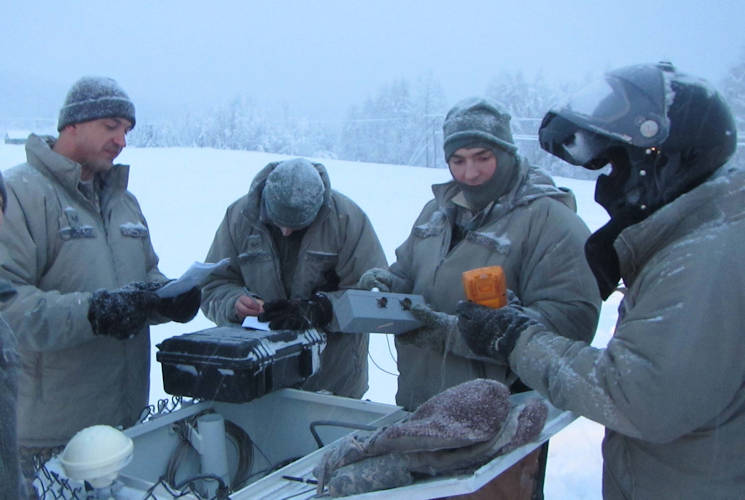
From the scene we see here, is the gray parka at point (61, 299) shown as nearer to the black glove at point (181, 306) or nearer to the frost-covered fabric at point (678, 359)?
the black glove at point (181, 306)

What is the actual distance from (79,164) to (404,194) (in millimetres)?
17577

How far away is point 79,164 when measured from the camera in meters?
2.48

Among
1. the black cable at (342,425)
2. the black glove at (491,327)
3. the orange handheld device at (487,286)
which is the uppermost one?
the orange handheld device at (487,286)

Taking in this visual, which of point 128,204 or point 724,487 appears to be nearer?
point 724,487

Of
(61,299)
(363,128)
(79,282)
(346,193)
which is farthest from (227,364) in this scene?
(363,128)

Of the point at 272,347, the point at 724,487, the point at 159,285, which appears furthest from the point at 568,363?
the point at 159,285

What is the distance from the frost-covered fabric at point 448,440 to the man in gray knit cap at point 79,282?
130 centimetres

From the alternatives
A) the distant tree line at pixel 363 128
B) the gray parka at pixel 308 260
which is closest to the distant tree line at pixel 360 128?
the distant tree line at pixel 363 128

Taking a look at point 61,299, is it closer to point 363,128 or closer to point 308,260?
point 308,260

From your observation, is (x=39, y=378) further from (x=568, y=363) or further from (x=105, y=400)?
(x=568, y=363)

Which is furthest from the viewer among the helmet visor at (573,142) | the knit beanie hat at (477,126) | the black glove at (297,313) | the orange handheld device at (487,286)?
the black glove at (297,313)

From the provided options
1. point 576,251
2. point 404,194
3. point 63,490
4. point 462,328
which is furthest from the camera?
point 404,194

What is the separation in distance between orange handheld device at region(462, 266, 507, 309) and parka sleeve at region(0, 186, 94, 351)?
55.8 inches

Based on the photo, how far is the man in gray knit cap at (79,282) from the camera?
222 cm
